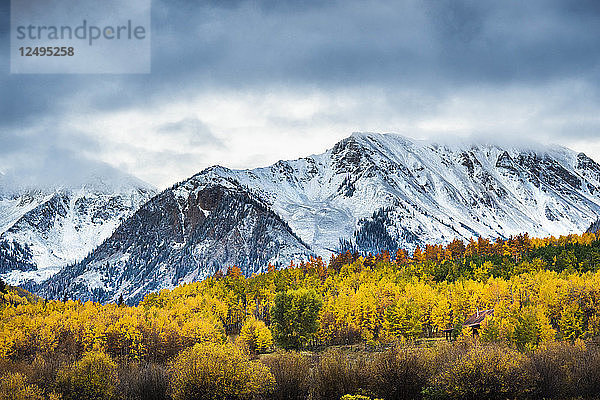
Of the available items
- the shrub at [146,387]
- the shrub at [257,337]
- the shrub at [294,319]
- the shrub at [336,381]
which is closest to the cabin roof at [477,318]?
the shrub at [294,319]

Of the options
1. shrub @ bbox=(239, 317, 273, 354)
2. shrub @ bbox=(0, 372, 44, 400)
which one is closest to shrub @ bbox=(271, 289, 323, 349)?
shrub @ bbox=(239, 317, 273, 354)

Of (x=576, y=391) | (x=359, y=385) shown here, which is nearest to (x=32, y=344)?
(x=359, y=385)

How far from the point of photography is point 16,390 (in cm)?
4928

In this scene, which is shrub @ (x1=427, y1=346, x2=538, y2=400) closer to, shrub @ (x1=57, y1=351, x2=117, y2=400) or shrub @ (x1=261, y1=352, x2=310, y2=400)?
shrub @ (x1=261, y1=352, x2=310, y2=400)

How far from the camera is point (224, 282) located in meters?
173

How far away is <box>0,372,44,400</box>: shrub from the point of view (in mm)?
47688

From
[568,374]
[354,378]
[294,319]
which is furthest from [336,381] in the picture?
[294,319]

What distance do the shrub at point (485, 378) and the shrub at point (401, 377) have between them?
98.0 inches

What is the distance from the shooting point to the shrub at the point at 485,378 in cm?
4728

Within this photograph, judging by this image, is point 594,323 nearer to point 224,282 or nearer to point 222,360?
point 222,360

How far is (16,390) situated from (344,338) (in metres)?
72.7

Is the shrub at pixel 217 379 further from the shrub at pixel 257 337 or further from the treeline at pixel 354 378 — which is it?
the shrub at pixel 257 337

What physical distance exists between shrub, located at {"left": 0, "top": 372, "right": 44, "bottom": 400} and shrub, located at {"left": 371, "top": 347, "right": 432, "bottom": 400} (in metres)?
32.3

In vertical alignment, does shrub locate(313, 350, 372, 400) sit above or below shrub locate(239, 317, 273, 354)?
above
